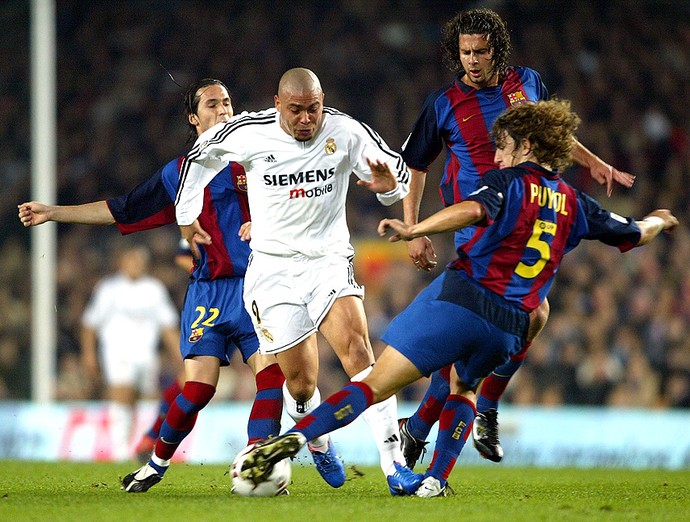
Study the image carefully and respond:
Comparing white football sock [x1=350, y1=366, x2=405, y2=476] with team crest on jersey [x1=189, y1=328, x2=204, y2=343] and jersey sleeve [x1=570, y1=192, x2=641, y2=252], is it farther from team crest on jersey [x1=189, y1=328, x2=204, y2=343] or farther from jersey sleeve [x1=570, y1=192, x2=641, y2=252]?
jersey sleeve [x1=570, y1=192, x2=641, y2=252]

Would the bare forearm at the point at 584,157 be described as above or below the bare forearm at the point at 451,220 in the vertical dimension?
above

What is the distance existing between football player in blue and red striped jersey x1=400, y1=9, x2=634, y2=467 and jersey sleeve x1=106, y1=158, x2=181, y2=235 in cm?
→ 138

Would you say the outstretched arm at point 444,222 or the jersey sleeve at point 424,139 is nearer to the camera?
the outstretched arm at point 444,222

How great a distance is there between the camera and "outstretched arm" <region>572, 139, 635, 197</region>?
6246 millimetres

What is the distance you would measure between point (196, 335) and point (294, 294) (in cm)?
73

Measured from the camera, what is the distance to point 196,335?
20.9ft

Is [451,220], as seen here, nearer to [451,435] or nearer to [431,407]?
[451,435]

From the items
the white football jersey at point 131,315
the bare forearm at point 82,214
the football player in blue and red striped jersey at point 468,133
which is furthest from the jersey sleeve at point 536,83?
the white football jersey at point 131,315

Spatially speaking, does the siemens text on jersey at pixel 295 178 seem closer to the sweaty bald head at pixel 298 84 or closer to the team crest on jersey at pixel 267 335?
the sweaty bald head at pixel 298 84

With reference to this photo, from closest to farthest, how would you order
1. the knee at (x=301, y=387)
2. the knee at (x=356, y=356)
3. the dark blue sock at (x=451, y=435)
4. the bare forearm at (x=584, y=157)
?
1. the dark blue sock at (x=451, y=435)
2. the knee at (x=356, y=356)
3. the knee at (x=301, y=387)
4. the bare forearm at (x=584, y=157)

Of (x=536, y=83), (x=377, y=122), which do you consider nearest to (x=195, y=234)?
(x=536, y=83)

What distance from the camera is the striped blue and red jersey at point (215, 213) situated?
6.53 metres

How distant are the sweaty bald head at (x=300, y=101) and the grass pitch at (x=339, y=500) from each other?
6.17 ft

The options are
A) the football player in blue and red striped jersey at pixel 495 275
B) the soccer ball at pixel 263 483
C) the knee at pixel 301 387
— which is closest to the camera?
the football player in blue and red striped jersey at pixel 495 275
